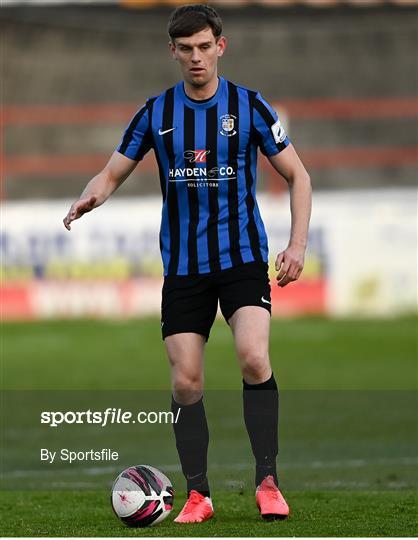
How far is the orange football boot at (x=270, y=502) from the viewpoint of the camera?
565cm

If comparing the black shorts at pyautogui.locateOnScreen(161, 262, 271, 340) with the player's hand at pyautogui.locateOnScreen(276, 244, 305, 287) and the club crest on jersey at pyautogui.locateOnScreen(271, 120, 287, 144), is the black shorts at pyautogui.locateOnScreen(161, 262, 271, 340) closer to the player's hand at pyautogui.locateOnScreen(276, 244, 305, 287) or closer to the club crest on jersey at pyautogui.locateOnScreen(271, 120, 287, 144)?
the player's hand at pyautogui.locateOnScreen(276, 244, 305, 287)

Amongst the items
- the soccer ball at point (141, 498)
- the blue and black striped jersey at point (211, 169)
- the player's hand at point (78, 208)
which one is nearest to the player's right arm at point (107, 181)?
the player's hand at point (78, 208)

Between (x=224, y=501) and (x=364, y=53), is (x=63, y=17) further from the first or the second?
(x=224, y=501)

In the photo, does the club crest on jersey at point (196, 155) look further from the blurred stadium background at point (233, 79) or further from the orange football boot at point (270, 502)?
the blurred stadium background at point (233, 79)

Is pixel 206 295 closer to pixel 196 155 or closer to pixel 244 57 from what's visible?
pixel 196 155

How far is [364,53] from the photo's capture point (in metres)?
29.2

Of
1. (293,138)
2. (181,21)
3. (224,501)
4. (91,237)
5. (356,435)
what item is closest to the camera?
(181,21)

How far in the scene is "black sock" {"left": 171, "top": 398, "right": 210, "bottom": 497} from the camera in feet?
19.3

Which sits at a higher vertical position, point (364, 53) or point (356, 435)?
point (364, 53)

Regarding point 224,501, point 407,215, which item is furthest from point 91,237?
point 224,501

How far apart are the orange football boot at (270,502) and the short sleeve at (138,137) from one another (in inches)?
59.0

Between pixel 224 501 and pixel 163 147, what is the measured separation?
1816 mm

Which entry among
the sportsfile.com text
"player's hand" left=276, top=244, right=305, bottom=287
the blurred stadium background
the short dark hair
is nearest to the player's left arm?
"player's hand" left=276, top=244, right=305, bottom=287

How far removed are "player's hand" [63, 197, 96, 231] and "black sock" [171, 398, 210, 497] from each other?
905mm
